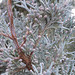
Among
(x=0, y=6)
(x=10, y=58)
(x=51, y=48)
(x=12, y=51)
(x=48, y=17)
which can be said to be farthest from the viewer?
(x=0, y=6)

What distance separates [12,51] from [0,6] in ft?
12.2

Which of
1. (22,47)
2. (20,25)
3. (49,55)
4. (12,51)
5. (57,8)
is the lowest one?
(49,55)

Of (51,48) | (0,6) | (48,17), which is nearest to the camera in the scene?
(48,17)

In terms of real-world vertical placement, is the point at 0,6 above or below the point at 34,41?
above

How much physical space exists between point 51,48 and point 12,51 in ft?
1.76

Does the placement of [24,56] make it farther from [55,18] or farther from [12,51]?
[55,18]

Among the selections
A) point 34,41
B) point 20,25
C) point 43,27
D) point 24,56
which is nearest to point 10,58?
point 24,56

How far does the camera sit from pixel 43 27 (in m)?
1.37

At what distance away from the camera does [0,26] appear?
1301mm

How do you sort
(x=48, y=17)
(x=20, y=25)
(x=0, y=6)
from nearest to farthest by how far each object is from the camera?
(x=48, y=17), (x=20, y=25), (x=0, y=6)

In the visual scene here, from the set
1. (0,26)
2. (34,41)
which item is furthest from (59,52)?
(0,26)

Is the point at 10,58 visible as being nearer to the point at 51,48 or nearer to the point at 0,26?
the point at 0,26

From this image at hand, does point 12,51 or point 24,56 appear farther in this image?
point 12,51

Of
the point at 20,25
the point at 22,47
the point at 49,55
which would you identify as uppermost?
the point at 20,25
